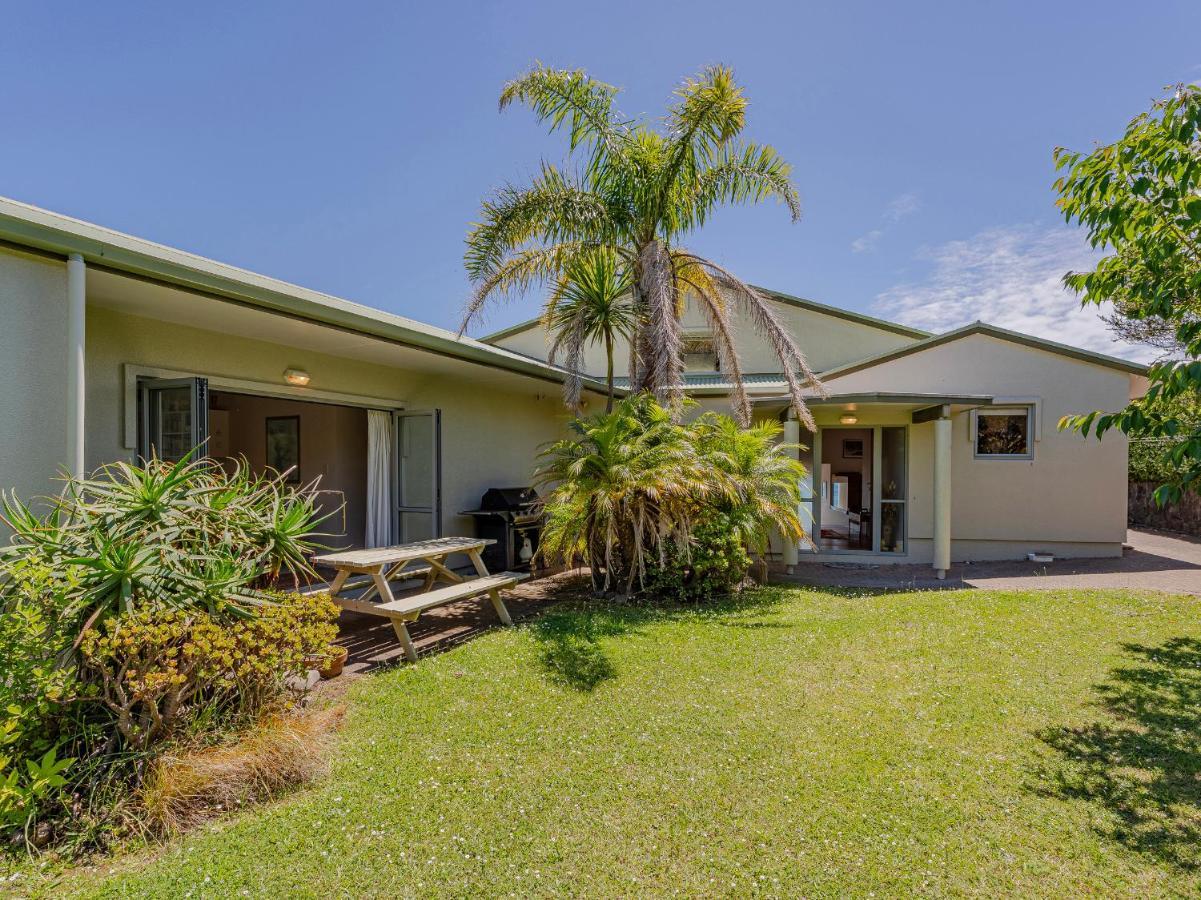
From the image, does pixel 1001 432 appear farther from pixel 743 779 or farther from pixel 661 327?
pixel 743 779

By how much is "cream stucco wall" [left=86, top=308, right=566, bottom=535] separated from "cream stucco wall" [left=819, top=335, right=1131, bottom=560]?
242 inches

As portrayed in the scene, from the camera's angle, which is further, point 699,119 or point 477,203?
point 477,203

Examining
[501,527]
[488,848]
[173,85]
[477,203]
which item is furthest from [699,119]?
[488,848]

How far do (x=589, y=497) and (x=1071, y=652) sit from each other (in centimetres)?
531

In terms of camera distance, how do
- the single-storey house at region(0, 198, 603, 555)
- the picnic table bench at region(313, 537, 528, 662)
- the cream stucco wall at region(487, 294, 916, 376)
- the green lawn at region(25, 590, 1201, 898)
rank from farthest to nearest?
the cream stucco wall at region(487, 294, 916, 376)
the picnic table bench at region(313, 537, 528, 662)
the single-storey house at region(0, 198, 603, 555)
the green lawn at region(25, 590, 1201, 898)

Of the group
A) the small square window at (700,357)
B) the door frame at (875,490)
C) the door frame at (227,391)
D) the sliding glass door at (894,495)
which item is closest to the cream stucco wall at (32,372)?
the door frame at (227,391)

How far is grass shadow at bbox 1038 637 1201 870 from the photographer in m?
3.03

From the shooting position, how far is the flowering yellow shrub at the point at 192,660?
3.15 m

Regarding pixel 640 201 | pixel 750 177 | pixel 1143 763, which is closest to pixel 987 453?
pixel 750 177

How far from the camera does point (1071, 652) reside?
5.74m

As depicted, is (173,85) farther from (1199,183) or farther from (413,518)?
→ (1199,183)

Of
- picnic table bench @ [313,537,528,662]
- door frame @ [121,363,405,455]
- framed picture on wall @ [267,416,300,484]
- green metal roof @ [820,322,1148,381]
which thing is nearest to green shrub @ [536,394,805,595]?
picnic table bench @ [313,537,528,662]

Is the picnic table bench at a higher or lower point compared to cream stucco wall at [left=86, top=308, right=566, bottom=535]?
lower

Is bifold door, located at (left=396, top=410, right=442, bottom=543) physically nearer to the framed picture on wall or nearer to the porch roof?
the framed picture on wall
